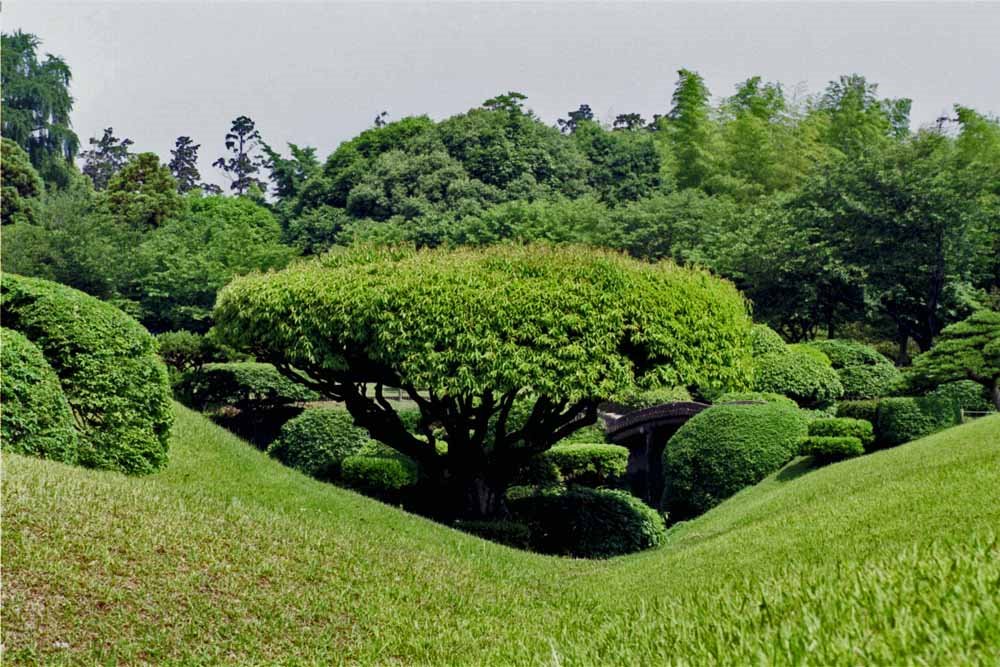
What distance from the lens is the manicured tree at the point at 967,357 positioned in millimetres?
19453

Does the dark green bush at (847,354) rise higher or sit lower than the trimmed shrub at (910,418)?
higher

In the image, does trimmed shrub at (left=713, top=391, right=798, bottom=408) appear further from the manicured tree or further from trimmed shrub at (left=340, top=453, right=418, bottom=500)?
trimmed shrub at (left=340, top=453, right=418, bottom=500)

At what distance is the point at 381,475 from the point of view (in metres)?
15.9

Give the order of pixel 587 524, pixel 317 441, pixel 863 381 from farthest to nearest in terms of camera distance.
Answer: pixel 863 381, pixel 317 441, pixel 587 524

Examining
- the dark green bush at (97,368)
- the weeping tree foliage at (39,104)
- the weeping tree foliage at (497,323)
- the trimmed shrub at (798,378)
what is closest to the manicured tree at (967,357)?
the trimmed shrub at (798,378)

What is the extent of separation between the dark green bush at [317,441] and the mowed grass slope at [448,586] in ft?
28.9

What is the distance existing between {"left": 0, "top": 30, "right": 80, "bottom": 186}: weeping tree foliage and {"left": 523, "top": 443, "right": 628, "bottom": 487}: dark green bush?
52.6m

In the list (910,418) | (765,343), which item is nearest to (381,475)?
(910,418)

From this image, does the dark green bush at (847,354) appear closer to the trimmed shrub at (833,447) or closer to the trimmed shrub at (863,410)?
the trimmed shrub at (863,410)

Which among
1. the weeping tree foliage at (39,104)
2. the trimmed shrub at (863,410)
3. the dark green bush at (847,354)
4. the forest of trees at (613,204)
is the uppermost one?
the weeping tree foliage at (39,104)

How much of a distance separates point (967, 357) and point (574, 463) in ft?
28.8

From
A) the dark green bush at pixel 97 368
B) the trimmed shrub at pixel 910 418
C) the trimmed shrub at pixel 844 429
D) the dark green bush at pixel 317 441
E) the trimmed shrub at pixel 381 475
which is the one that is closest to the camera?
the dark green bush at pixel 97 368

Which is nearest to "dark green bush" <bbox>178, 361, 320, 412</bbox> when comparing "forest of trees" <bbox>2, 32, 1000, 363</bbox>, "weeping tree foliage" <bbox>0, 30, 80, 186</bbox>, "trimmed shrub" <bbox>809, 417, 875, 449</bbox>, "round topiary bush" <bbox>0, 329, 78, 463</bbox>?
"forest of trees" <bbox>2, 32, 1000, 363</bbox>

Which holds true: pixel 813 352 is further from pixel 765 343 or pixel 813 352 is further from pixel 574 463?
pixel 574 463
